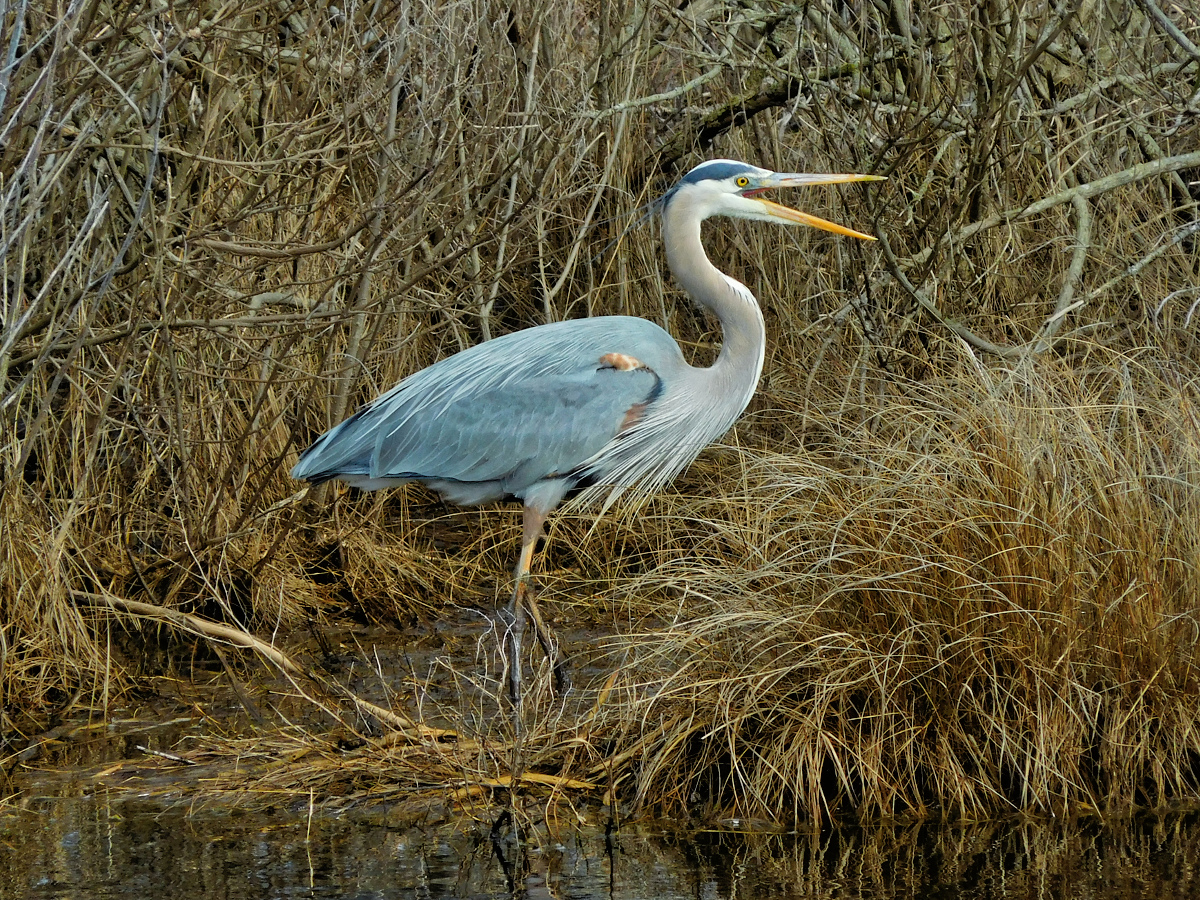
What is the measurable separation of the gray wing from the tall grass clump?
126 cm

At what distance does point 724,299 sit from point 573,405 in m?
0.76

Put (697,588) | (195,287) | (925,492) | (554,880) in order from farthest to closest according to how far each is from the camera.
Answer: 1. (195,287)
2. (697,588)
3. (925,492)
4. (554,880)

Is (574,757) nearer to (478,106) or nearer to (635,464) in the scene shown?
(635,464)

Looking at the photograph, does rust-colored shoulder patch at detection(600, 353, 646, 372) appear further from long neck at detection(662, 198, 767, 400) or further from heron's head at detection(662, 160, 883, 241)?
heron's head at detection(662, 160, 883, 241)

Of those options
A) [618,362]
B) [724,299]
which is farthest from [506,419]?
[724,299]

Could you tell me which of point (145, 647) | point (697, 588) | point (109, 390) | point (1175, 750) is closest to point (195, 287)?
point (109, 390)

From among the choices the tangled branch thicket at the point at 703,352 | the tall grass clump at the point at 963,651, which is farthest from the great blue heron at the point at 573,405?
the tall grass clump at the point at 963,651

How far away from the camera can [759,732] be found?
14.2 ft

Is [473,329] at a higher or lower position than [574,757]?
higher

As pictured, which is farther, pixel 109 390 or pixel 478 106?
pixel 478 106

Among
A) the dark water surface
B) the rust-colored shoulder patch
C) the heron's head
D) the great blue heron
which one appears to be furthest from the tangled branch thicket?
the rust-colored shoulder patch

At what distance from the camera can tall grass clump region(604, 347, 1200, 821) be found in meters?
4.20

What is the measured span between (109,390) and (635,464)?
6.73ft

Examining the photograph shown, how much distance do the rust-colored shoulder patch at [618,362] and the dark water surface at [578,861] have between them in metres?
2.03
